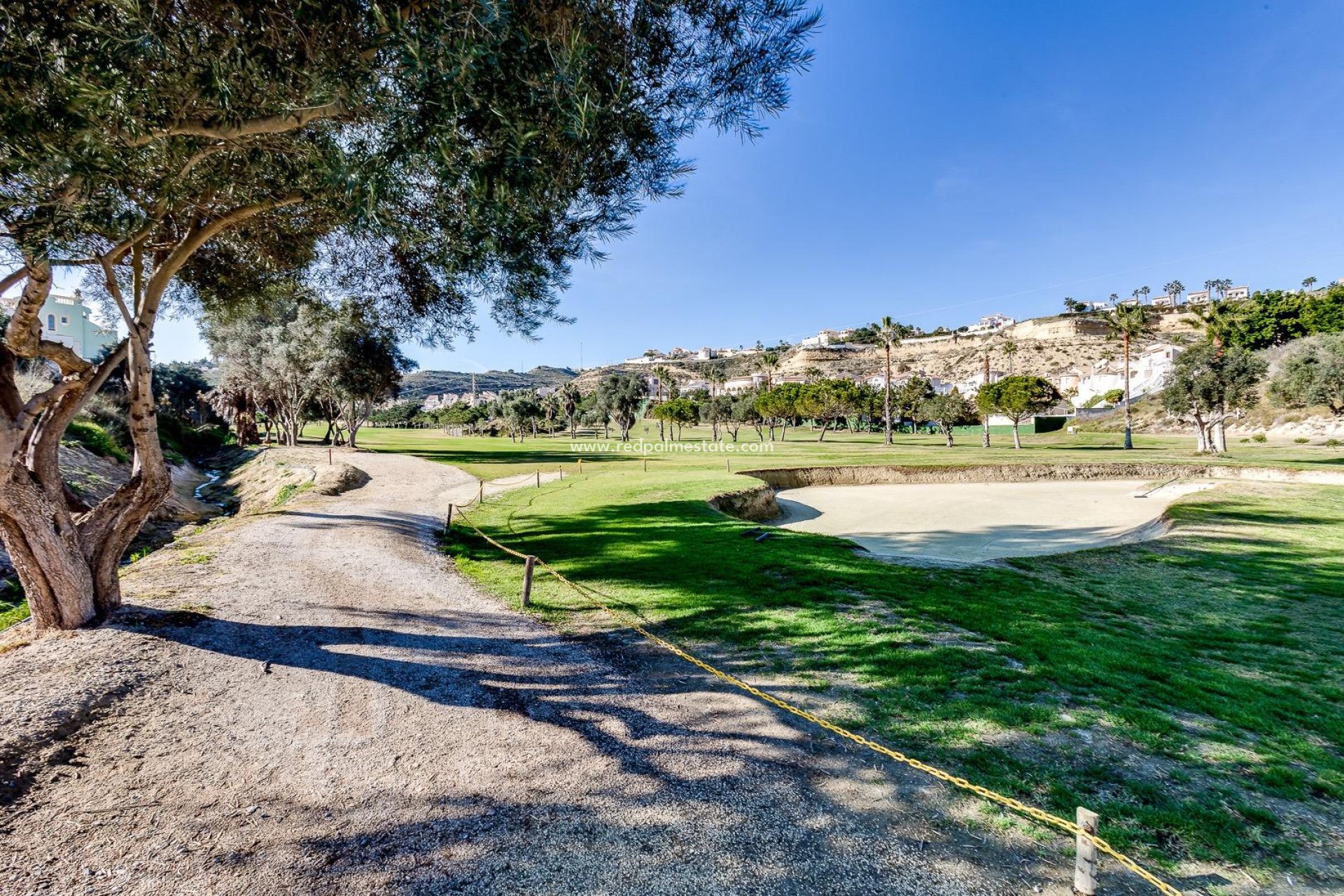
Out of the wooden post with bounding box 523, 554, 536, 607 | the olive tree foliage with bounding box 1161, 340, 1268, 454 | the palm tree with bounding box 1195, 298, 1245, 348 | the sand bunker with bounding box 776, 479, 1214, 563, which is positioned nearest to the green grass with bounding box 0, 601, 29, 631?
the wooden post with bounding box 523, 554, 536, 607

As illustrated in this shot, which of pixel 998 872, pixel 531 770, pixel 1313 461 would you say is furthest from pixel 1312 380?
pixel 531 770

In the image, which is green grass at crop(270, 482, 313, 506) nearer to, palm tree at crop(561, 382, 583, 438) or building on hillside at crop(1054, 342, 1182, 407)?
palm tree at crop(561, 382, 583, 438)

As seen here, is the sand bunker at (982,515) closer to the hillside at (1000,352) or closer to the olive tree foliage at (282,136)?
the olive tree foliage at (282,136)

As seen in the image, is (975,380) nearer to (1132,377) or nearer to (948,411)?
(1132,377)

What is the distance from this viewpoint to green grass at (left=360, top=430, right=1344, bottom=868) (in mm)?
4555

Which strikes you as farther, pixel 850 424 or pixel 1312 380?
pixel 850 424

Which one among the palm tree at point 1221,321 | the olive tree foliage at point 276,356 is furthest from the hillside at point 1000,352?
the olive tree foliage at point 276,356

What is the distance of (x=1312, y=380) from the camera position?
34.2 metres

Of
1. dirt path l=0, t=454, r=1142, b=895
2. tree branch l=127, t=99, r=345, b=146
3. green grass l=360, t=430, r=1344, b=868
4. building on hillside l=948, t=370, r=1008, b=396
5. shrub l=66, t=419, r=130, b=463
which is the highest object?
building on hillside l=948, t=370, r=1008, b=396

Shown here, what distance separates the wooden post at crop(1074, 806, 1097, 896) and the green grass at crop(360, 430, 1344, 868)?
1006 millimetres

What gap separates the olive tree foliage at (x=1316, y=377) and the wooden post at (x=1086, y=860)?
48.7 metres

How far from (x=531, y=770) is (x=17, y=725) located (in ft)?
17.1

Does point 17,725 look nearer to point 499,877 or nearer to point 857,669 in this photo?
point 499,877

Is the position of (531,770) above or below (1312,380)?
below
